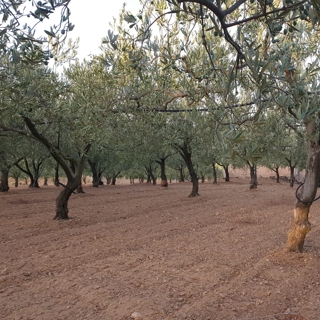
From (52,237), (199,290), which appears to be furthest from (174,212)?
(199,290)

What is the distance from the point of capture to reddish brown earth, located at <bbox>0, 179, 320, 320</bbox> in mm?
4711

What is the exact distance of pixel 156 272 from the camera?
634cm

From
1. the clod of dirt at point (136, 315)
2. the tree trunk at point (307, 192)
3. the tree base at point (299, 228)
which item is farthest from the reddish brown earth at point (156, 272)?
the tree trunk at point (307, 192)

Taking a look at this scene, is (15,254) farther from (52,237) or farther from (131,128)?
(131,128)

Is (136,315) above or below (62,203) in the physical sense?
below

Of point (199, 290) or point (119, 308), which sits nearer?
point (119, 308)

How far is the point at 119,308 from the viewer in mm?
4738

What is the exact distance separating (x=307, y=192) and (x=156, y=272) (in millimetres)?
3733

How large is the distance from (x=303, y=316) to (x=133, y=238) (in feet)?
19.1

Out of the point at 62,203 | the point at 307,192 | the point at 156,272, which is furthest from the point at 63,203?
the point at 307,192

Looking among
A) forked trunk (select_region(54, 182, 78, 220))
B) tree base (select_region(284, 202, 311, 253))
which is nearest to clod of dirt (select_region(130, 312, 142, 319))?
tree base (select_region(284, 202, 311, 253))

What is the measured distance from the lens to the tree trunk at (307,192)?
6836 mm

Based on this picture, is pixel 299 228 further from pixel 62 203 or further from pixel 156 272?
pixel 62 203

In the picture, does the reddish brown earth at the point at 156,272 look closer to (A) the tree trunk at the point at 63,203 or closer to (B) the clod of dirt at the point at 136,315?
(B) the clod of dirt at the point at 136,315
